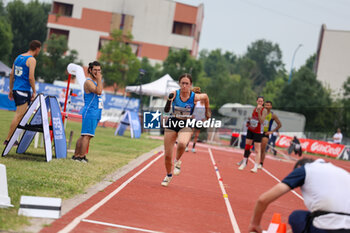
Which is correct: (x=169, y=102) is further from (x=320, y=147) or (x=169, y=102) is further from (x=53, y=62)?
(x=53, y=62)

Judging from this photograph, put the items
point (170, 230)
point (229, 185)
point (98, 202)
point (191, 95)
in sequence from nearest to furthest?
1. point (170, 230)
2. point (98, 202)
3. point (191, 95)
4. point (229, 185)

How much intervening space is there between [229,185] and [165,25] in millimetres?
59430

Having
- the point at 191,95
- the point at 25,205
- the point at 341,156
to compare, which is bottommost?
the point at 341,156

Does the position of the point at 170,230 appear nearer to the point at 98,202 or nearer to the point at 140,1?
the point at 98,202

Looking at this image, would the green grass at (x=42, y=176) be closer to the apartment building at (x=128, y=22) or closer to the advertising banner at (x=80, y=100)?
the advertising banner at (x=80, y=100)

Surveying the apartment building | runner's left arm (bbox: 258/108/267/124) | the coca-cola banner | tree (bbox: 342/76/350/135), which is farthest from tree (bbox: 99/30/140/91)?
runner's left arm (bbox: 258/108/267/124)

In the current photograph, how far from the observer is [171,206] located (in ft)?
26.4

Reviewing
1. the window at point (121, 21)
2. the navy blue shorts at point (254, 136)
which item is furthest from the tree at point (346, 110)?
the navy blue shorts at point (254, 136)

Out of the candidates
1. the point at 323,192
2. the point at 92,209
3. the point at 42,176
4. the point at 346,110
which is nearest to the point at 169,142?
the point at 42,176

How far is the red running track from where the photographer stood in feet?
20.6

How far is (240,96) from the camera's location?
218 feet

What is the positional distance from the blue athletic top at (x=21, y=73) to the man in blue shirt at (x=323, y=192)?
7476 millimetres

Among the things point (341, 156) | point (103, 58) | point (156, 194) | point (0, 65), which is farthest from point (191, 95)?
point (103, 58)

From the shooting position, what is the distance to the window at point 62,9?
69.8 m
